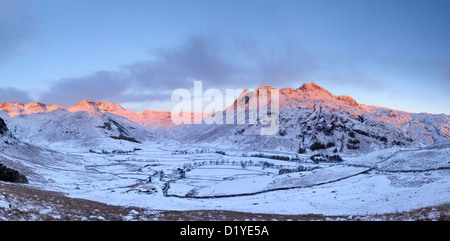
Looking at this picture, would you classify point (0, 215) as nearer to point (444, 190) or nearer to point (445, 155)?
point (444, 190)

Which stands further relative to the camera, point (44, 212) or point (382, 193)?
point (382, 193)

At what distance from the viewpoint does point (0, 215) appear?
16.0 metres

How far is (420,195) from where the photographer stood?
3625 cm

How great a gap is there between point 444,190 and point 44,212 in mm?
42930
